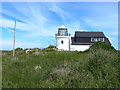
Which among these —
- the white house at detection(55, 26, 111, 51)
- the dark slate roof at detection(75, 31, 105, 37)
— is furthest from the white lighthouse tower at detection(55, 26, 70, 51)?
the dark slate roof at detection(75, 31, 105, 37)

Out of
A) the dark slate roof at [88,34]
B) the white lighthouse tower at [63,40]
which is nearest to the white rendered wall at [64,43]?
the white lighthouse tower at [63,40]

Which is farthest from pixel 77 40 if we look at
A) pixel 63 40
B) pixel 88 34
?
pixel 63 40

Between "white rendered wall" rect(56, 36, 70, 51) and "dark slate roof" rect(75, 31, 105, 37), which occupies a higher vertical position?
"dark slate roof" rect(75, 31, 105, 37)

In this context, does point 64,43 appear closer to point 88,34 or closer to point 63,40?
point 63,40

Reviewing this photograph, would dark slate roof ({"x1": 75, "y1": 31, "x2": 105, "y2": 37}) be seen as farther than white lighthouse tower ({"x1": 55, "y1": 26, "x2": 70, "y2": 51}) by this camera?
Yes

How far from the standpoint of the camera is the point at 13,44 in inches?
472

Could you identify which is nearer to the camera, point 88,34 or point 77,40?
point 77,40

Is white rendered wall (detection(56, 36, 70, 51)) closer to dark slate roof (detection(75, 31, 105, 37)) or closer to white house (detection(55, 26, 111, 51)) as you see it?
white house (detection(55, 26, 111, 51))

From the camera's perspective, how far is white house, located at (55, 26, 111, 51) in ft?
99.9

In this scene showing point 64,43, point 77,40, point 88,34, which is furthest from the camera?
point 88,34

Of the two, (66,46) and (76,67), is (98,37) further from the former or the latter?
(76,67)

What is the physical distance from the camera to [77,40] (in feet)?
102

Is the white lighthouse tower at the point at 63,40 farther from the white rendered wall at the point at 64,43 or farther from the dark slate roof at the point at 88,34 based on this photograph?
the dark slate roof at the point at 88,34

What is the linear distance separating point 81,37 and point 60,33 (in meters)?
5.20
